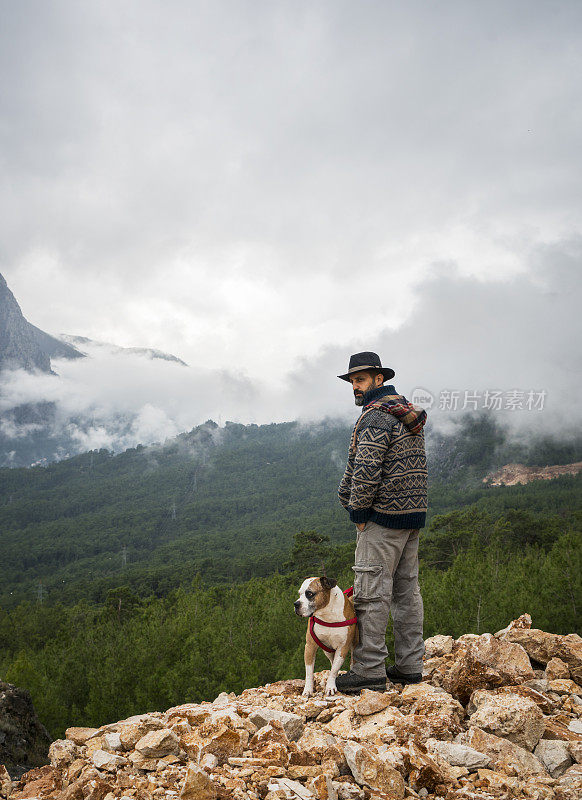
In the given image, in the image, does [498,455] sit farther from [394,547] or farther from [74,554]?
[394,547]

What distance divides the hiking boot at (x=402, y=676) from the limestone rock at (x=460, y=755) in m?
1.23

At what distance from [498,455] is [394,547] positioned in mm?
130455

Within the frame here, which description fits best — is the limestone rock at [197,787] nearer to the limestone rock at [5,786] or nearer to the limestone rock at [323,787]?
the limestone rock at [323,787]

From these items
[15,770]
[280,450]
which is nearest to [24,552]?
[280,450]

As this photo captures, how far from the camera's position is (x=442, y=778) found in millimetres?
2545

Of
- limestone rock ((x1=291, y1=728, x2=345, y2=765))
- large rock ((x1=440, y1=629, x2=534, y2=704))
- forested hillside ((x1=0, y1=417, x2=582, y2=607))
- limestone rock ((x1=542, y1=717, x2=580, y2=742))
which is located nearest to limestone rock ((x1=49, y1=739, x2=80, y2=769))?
limestone rock ((x1=291, y1=728, x2=345, y2=765))

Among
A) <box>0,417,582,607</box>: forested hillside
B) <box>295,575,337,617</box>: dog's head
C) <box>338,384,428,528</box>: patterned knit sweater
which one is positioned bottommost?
<box>0,417,582,607</box>: forested hillside

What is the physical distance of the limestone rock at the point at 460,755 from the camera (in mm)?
2699

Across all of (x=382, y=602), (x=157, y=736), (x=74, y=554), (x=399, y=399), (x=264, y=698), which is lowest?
(x=74, y=554)

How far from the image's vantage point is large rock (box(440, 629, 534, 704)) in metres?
3.54

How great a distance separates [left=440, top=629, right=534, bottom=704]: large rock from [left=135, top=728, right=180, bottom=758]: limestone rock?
2.08 meters

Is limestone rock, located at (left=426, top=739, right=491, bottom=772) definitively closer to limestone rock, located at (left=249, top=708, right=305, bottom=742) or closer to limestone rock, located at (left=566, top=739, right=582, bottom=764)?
limestone rock, located at (left=566, top=739, right=582, bottom=764)

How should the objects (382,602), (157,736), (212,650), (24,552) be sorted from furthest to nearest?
1. (24,552)
2. (212,650)
3. (382,602)
4. (157,736)

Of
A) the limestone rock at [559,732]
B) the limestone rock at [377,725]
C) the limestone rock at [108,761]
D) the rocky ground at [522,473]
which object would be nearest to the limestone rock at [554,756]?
the limestone rock at [559,732]
